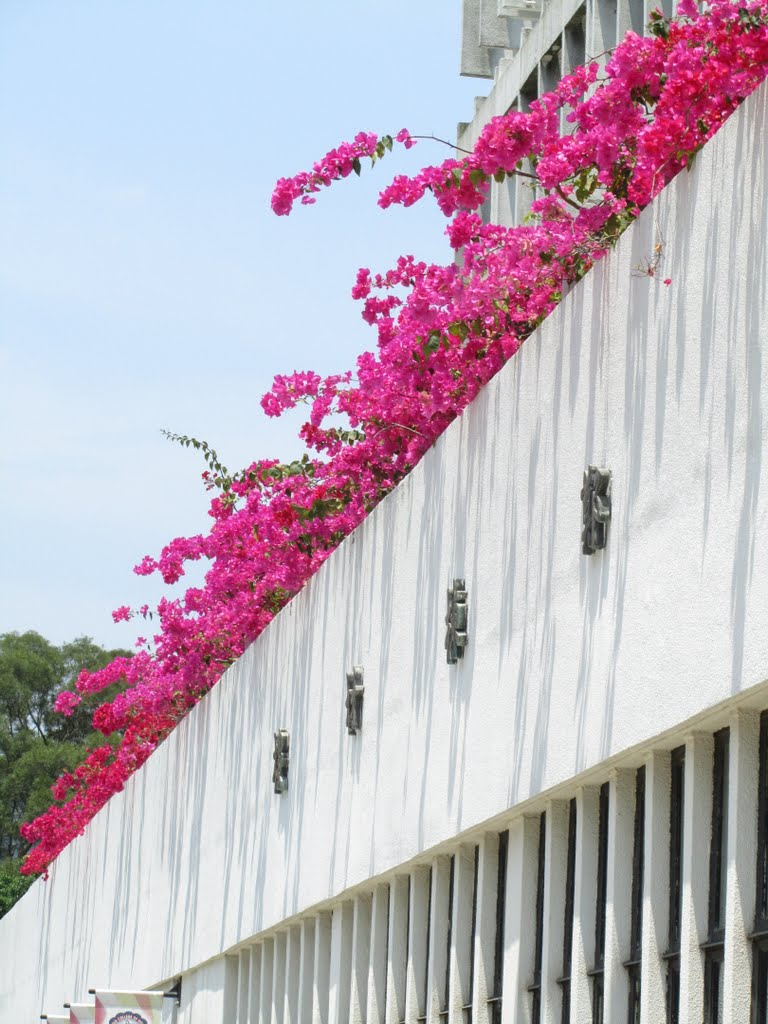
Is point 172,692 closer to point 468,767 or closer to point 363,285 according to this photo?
point 363,285

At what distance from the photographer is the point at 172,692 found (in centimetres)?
1681

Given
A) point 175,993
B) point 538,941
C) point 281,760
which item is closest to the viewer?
point 538,941

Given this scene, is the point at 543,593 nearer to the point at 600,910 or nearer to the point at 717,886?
the point at 600,910

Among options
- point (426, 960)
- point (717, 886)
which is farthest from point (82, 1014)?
point (717, 886)

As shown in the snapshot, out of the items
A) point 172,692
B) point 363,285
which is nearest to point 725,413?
point 363,285

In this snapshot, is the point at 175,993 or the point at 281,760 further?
the point at 175,993

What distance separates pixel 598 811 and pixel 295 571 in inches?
218

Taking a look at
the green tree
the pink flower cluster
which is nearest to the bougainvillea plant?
A: the pink flower cluster

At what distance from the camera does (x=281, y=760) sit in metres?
12.4

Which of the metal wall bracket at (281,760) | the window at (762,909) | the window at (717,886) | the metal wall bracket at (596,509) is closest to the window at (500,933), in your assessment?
the metal wall bracket at (596,509)

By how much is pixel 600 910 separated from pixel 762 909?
56.0 inches

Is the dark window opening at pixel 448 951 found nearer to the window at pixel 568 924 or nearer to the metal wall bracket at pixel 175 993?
the window at pixel 568 924

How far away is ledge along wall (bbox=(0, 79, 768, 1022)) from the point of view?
20.2ft

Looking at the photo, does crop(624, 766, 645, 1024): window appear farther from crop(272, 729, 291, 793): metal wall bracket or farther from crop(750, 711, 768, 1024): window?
crop(272, 729, 291, 793): metal wall bracket
